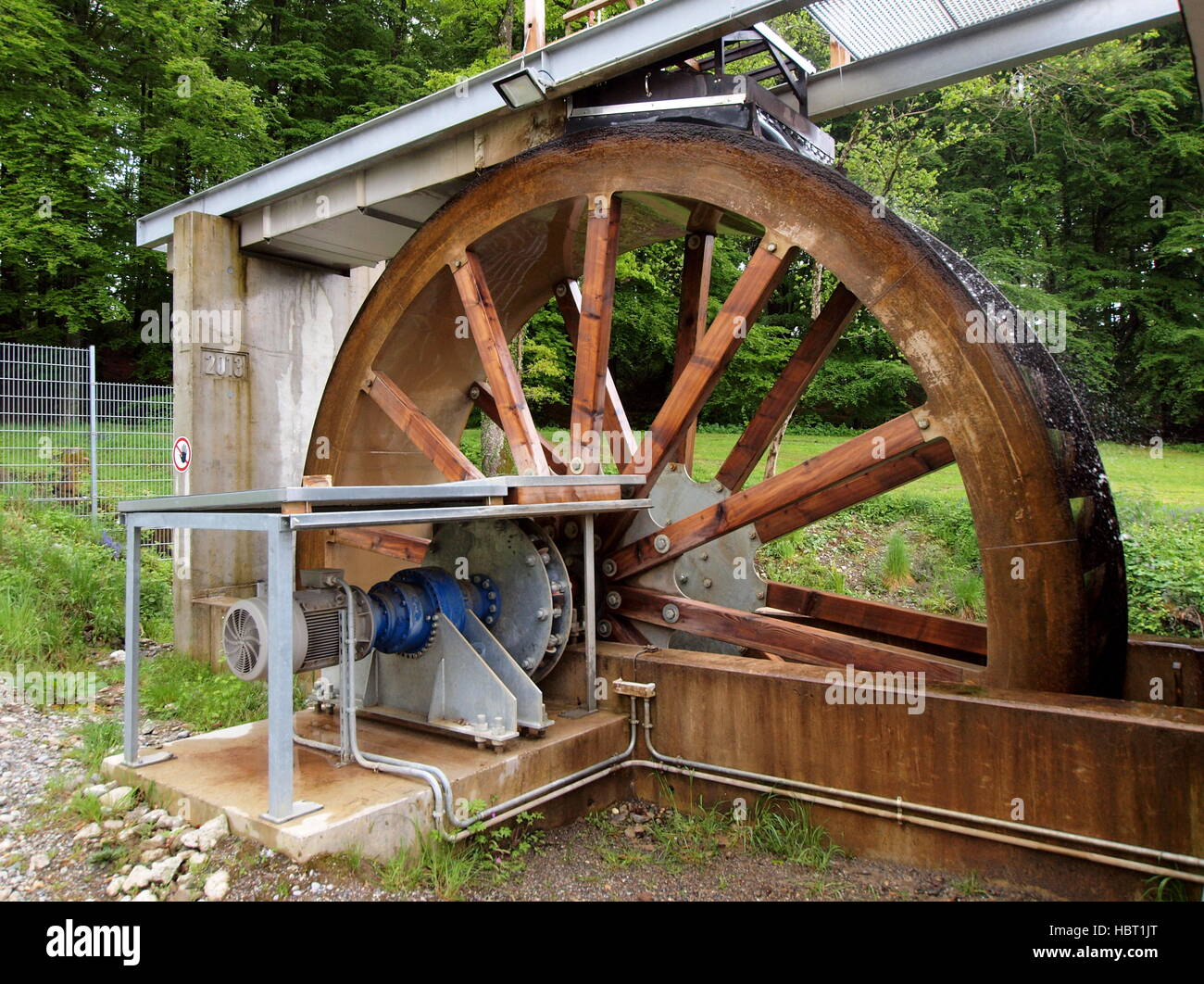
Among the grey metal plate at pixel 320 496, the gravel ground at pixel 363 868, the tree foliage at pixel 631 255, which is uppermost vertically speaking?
the tree foliage at pixel 631 255

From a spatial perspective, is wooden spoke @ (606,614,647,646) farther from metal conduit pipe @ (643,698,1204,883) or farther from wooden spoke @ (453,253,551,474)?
wooden spoke @ (453,253,551,474)

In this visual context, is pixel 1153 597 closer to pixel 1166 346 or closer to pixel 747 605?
pixel 747 605

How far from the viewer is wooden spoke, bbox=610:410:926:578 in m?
3.90

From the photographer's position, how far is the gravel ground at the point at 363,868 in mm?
3264

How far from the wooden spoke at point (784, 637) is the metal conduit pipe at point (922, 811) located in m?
0.58

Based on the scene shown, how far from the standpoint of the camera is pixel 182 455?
682cm

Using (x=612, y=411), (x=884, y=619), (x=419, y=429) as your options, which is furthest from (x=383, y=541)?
(x=884, y=619)

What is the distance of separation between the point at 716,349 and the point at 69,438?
9355 mm

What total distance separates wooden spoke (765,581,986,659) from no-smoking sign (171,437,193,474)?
179 inches


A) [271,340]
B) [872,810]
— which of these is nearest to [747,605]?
[872,810]

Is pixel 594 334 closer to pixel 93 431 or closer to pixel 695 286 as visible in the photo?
pixel 695 286

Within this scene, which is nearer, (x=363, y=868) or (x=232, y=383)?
(x=363, y=868)
